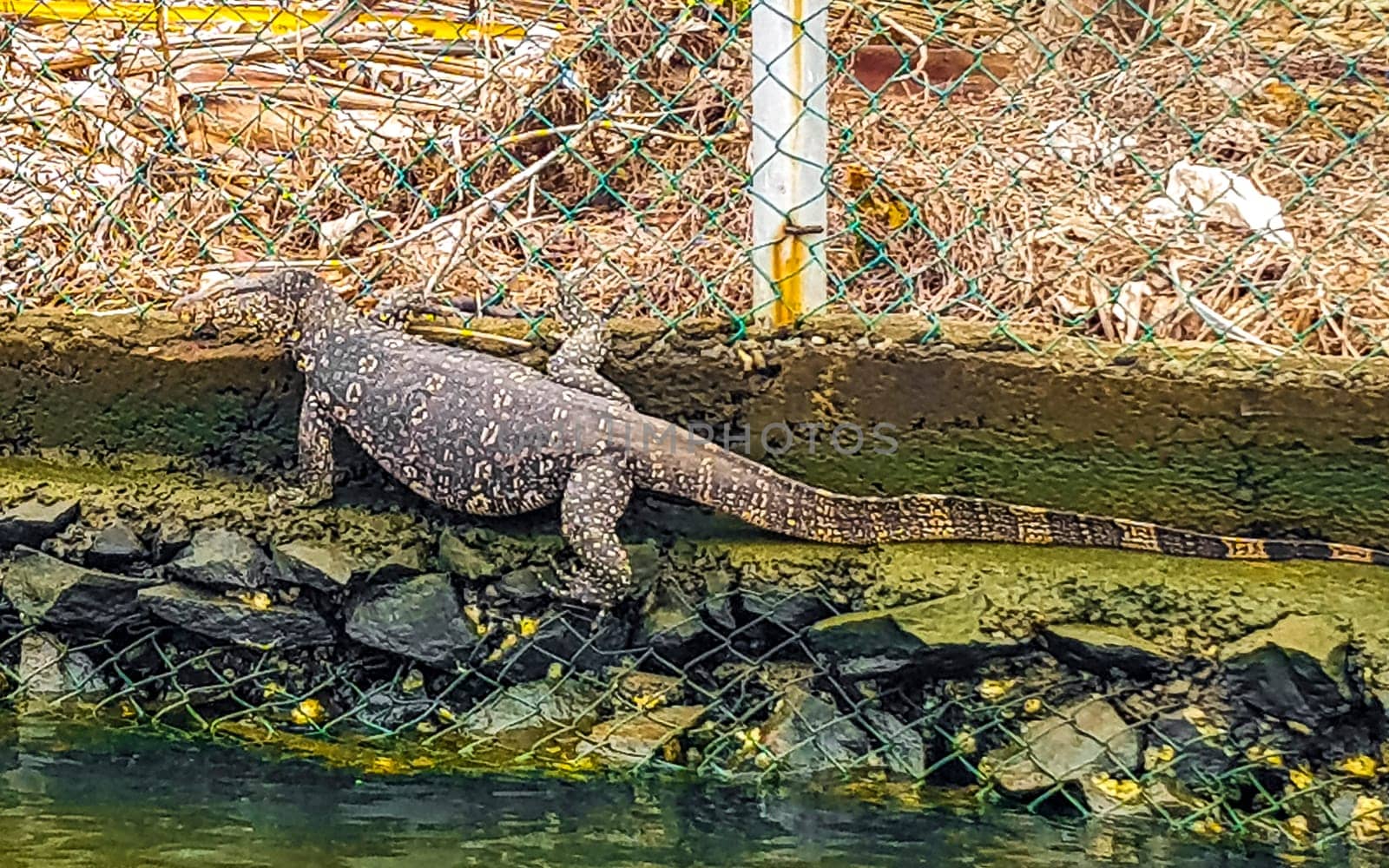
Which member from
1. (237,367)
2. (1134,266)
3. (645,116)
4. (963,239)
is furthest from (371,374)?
(1134,266)

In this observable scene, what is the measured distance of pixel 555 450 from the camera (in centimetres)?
437

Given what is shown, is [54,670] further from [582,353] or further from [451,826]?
[582,353]

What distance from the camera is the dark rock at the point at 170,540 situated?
4625 mm

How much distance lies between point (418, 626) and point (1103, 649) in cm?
196

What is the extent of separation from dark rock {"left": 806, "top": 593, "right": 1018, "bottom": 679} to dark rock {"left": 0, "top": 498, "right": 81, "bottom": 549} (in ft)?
7.63

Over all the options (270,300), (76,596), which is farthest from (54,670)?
(270,300)

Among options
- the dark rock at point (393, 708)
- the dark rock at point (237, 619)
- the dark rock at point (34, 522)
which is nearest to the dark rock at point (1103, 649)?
the dark rock at point (393, 708)

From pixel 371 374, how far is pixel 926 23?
2760mm

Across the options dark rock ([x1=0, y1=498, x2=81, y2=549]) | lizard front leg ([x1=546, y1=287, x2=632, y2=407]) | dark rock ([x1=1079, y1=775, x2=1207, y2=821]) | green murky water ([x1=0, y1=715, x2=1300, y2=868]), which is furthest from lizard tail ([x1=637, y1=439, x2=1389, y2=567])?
dark rock ([x1=0, y1=498, x2=81, y2=549])

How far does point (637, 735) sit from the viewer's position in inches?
168

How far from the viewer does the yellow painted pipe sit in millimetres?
5824

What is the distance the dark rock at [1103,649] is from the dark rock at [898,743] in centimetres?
46

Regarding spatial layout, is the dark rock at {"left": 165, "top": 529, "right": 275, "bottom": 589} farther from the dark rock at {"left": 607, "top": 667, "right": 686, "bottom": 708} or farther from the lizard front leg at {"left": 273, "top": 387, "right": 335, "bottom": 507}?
the dark rock at {"left": 607, "top": 667, "right": 686, "bottom": 708}

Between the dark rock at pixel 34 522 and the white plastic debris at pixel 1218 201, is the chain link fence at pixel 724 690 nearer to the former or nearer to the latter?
the dark rock at pixel 34 522
